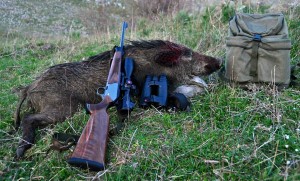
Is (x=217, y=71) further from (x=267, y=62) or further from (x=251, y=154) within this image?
(x=251, y=154)

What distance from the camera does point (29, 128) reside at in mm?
3787

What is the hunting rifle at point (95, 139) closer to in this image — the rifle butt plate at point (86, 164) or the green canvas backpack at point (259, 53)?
the rifle butt plate at point (86, 164)

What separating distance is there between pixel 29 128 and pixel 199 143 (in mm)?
1985

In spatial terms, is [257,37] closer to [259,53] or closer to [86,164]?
[259,53]

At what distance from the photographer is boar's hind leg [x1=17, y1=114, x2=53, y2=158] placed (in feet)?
11.5

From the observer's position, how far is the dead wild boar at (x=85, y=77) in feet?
13.2

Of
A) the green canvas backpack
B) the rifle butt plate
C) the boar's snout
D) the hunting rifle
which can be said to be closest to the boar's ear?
the boar's snout

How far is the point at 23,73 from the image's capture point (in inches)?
265

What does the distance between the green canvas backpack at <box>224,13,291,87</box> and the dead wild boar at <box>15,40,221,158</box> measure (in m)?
0.65

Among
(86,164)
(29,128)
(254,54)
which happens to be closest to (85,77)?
(29,128)

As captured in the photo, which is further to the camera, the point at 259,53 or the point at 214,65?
the point at 214,65

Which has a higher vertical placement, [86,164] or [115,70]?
[115,70]

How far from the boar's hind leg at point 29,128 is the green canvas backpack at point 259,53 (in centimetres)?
243

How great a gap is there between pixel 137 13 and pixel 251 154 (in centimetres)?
1089
